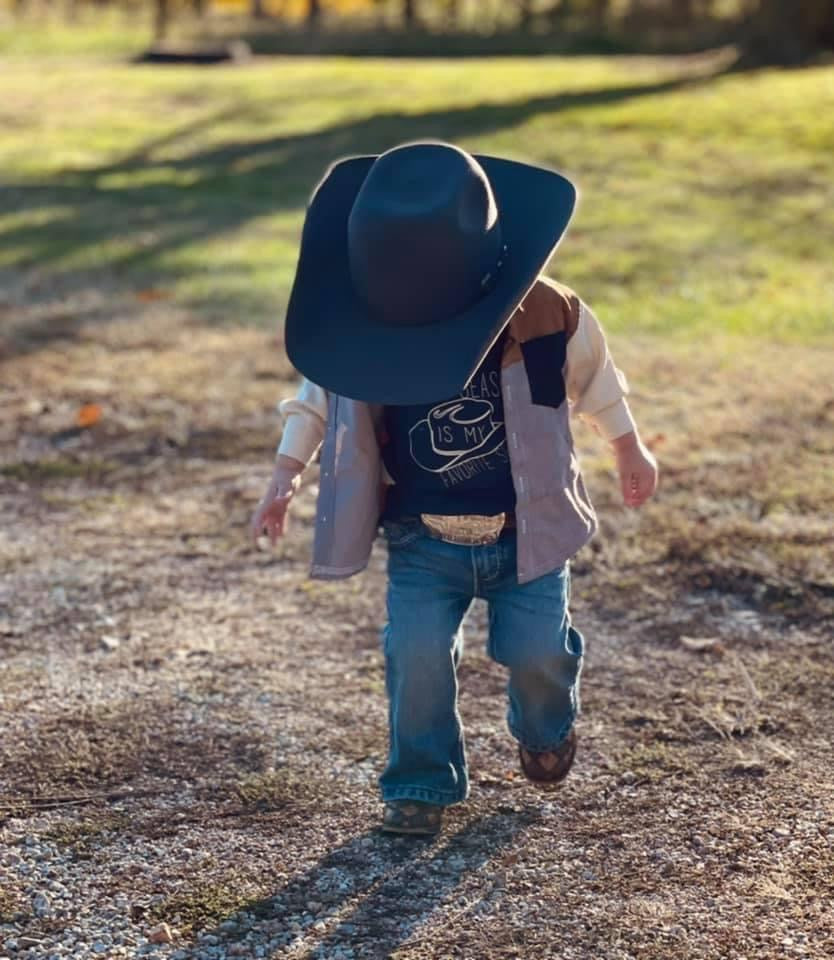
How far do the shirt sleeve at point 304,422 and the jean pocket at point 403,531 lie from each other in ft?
0.67

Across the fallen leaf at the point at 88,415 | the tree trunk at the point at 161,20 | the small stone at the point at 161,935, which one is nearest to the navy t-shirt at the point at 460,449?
the small stone at the point at 161,935

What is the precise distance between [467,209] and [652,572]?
1.84 metres

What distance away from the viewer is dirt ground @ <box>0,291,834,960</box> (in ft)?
8.98

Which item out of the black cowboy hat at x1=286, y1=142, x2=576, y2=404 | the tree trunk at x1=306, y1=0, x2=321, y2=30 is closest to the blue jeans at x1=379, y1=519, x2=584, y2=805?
the black cowboy hat at x1=286, y1=142, x2=576, y2=404

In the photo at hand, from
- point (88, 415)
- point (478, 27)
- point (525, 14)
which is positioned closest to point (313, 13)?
point (478, 27)

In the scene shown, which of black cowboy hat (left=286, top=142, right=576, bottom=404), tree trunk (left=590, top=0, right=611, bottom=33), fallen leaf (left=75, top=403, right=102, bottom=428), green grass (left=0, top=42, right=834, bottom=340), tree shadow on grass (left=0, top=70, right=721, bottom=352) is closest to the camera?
black cowboy hat (left=286, top=142, right=576, bottom=404)

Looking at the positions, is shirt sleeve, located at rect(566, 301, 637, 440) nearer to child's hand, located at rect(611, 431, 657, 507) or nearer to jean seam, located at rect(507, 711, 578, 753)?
child's hand, located at rect(611, 431, 657, 507)

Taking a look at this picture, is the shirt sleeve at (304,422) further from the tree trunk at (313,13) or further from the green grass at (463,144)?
the tree trunk at (313,13)

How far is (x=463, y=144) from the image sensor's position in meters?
11.6

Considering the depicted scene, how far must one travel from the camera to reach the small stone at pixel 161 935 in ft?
8.76

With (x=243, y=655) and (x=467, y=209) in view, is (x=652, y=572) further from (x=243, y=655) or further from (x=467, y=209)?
(x=467, y=209)

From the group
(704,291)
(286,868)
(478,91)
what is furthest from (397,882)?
(478,91)

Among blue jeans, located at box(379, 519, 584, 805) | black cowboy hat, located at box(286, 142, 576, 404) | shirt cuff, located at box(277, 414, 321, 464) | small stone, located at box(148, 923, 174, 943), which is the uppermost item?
black cowboy hat, located at box(286, 142, 576, 404)

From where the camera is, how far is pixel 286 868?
2.89m
